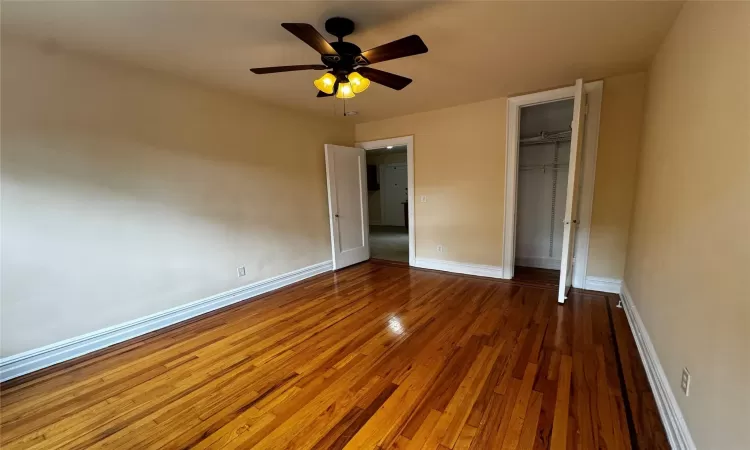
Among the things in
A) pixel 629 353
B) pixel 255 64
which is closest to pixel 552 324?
pixel 629 353

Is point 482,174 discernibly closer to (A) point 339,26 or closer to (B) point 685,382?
(A) point 339,26

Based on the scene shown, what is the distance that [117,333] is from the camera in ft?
8.15

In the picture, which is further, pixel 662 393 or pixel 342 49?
pixel 342 49

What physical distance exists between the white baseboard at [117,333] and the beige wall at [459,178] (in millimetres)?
2397

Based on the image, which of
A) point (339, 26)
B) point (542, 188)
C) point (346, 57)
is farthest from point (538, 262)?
point (339, 26)

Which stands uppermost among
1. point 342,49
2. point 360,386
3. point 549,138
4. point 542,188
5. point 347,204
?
point 342,49

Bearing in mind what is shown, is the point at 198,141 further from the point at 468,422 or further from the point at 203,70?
the point at 468,422

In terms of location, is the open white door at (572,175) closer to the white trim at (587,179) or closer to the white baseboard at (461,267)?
the white trim at (587,179)

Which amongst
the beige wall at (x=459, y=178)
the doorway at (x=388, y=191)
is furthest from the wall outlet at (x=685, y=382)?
the doorway at (x=388, y=191)

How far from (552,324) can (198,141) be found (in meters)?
3.85

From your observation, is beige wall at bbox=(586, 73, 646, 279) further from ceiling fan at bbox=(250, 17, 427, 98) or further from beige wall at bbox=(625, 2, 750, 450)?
ceiling fan at bbox=(250, 17, 427, 98)

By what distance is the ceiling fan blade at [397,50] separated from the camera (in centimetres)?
160

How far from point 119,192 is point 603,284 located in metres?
4.96

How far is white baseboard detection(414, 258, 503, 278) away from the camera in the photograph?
12.7 ft
